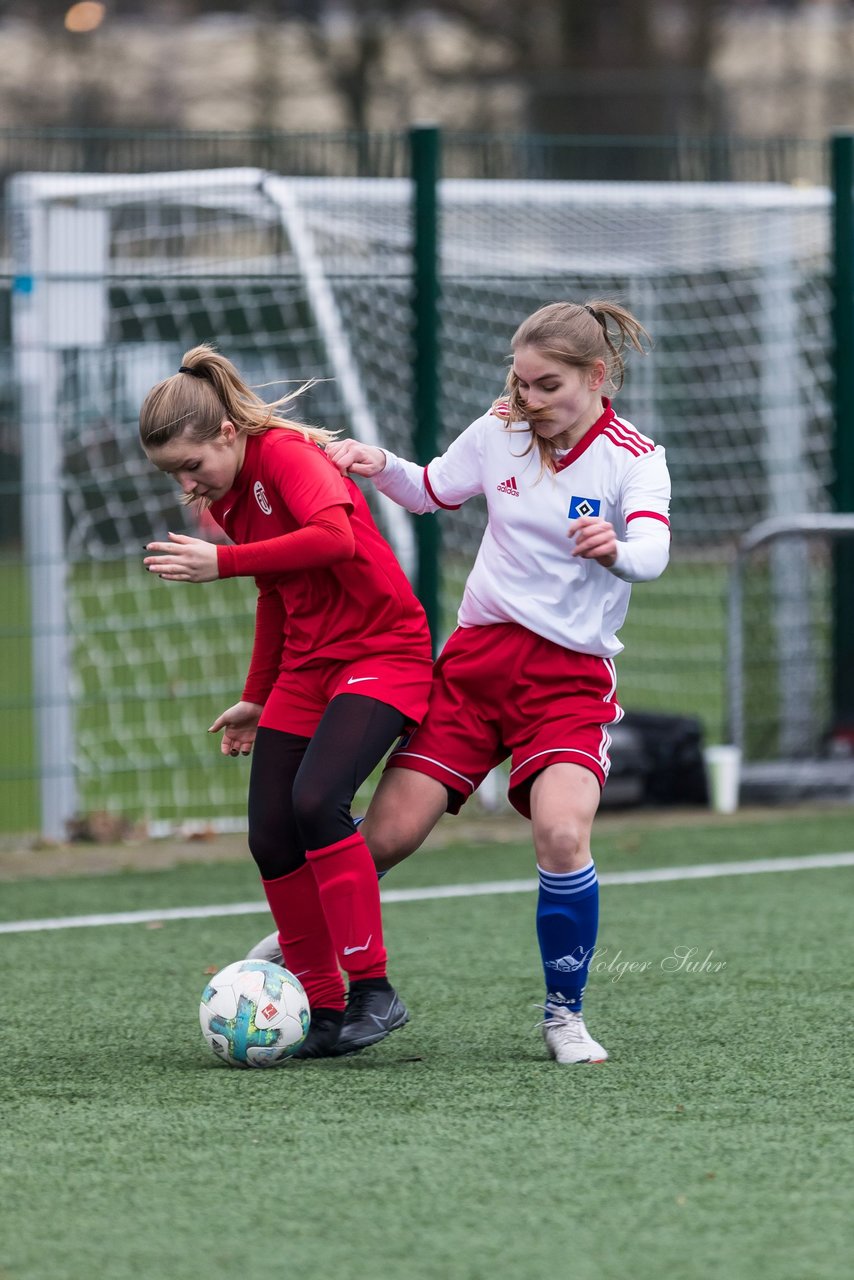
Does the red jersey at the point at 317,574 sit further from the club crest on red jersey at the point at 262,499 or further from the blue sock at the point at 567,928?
the blue sock at the point at 567,928

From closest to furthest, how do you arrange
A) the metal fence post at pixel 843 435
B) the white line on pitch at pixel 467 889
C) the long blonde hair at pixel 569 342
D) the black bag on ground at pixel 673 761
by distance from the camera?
the long blonde hair at pixel 569 342 → the white line on pitch at pixel 467 889 → the black bag on ground at pixel 673 761 → the metal fence post at pixel 843 435

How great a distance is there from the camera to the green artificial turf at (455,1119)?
2.88 m

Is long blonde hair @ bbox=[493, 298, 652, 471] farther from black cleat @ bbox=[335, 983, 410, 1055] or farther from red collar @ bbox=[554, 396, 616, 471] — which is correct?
black cleat @ bbox=[335, 983, 410, 1055]

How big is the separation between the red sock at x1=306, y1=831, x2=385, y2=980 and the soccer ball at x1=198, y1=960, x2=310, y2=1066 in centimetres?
14

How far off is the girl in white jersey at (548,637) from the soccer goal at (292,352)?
2.57 meters

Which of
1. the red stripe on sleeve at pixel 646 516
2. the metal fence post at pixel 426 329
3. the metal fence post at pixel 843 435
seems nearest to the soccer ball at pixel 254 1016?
the red stripe on sleeve at pixel 646 516

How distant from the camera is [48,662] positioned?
7.52 m

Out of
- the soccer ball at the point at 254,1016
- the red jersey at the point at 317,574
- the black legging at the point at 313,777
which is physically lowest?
the soccer ball at the point at 254,1016

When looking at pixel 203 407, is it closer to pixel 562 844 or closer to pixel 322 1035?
pixel 562 844

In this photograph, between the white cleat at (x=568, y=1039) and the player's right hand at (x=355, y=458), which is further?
the player's right hand at (x=355, y=458)

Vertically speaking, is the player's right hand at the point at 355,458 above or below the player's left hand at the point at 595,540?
above

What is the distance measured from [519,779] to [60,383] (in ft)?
13.4

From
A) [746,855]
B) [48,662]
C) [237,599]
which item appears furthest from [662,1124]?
[237,599]

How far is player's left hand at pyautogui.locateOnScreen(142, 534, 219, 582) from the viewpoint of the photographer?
3.82m
